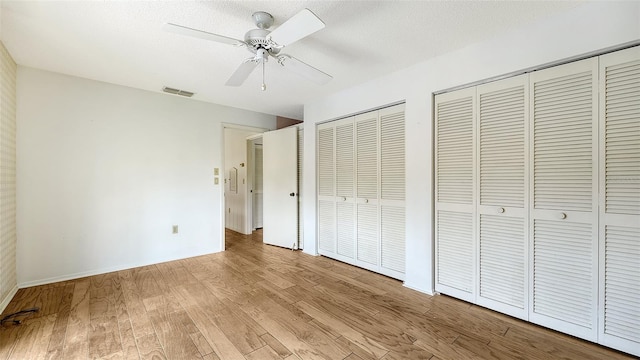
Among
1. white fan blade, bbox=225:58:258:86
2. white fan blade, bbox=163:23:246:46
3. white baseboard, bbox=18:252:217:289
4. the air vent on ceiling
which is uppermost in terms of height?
the air vent on ceiling

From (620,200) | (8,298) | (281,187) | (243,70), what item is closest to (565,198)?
(620,200)

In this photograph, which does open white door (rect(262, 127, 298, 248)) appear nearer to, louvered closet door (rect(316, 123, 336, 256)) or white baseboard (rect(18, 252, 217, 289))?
louvered closet door (rect(316, 123, 336, 256))

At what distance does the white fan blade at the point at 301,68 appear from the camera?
1.84 meters

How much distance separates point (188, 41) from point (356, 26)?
142cm

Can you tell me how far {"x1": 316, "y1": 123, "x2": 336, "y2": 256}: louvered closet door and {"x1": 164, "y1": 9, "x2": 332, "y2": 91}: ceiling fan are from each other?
1505 mm

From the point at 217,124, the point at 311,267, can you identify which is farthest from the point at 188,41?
the point at 311,267

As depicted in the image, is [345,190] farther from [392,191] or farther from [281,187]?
[281,187]

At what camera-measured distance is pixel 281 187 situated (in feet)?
14.0

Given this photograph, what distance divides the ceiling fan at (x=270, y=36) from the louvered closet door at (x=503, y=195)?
150cm

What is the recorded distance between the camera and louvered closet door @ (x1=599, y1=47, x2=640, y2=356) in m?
1.58

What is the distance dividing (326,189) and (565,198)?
98.6 inches

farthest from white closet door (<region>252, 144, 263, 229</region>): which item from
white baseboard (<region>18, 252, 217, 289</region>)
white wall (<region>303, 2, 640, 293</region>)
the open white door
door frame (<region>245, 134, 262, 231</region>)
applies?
white baseboard (<region>18, 252, 217, 289</region>)

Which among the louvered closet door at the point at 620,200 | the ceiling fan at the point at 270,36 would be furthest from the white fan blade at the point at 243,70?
the louvered closet door at the point at 620,200

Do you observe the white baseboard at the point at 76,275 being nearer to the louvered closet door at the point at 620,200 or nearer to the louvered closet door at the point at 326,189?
the louvered closet door at the point at 326,189
